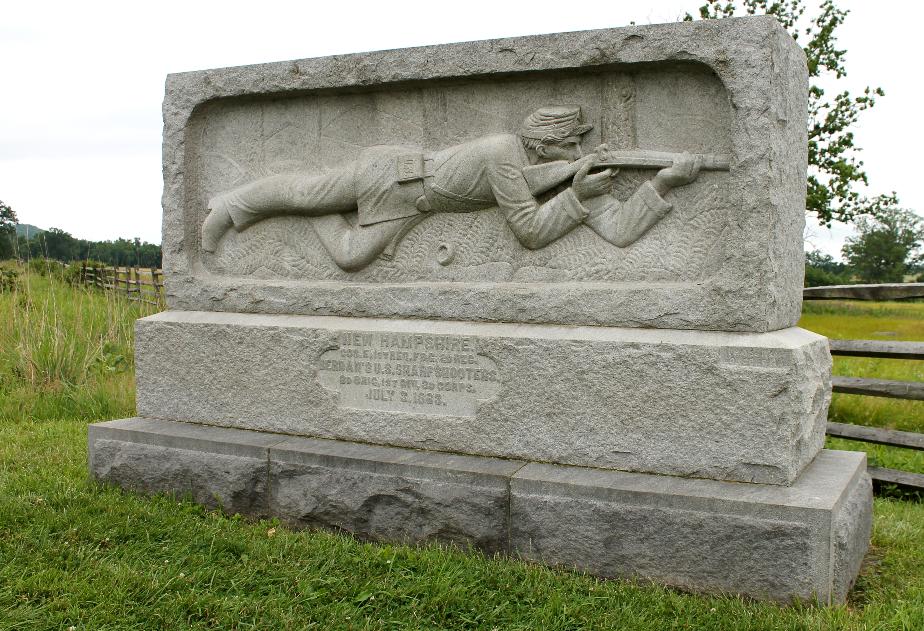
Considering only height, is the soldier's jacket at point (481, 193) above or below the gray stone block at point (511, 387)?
above

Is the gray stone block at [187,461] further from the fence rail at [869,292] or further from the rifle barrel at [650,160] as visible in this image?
the fence rail at [869,292]

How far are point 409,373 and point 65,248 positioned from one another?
25.8 ft

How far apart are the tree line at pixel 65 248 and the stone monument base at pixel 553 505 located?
14.8 ft

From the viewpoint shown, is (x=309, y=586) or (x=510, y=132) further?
(x=510, y=132)

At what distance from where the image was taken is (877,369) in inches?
267

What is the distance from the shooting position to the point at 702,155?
10.3ft

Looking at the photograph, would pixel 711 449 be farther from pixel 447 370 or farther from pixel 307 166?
pixel 307 166

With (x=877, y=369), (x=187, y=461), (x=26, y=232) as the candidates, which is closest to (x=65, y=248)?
(x=26, y=232)

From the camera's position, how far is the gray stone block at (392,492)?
10.5 feet

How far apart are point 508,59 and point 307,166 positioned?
117cm

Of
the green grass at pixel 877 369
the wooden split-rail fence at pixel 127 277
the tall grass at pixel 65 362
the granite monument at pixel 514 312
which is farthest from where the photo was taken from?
the wooden split-rail fence at pixel 127 277

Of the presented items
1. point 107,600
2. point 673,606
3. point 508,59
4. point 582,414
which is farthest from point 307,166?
point 673,606

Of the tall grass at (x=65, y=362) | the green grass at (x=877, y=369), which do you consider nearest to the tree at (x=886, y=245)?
the green grass at (x=877, y=369)

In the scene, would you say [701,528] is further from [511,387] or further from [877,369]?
[877,369]
